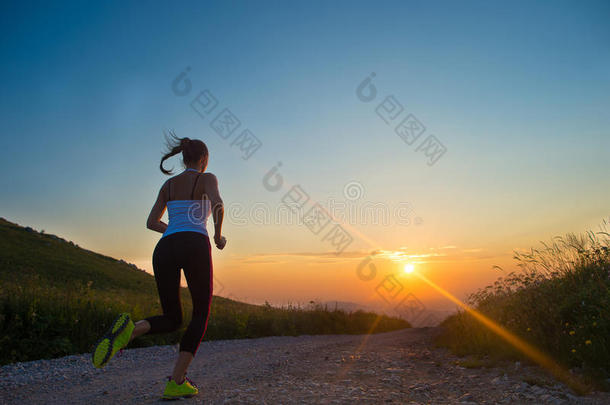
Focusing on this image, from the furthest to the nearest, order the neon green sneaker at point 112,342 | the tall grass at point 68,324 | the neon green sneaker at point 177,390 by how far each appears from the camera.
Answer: the tall grass at point 68,324 → the neon green sneaker at point 177,390 → the neon green sneaker at point 112,342

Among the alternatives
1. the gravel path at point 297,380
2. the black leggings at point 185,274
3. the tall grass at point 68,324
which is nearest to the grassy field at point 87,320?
the tall grass at point 68,324

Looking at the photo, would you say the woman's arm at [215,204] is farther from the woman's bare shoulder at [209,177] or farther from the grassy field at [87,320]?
the grassy field at [87,320]

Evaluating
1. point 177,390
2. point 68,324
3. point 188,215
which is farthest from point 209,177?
point 68,324

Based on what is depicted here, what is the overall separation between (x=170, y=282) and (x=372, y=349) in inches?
218

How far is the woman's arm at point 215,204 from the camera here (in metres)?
4.40

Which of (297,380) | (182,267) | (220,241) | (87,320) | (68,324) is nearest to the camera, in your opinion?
(182,267)

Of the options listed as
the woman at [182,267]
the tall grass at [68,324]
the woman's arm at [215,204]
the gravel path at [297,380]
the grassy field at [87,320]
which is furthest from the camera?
the grassy field at [87,320]

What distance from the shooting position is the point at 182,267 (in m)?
4.21

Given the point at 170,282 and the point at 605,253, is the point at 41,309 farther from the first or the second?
the point at 605,253

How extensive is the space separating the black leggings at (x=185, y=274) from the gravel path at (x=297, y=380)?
787mm

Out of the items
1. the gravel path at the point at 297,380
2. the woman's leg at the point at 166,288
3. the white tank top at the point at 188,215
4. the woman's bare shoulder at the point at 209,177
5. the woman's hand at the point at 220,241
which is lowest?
the gravel path at the point at 297,380

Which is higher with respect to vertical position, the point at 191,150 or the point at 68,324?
the point at 191,150

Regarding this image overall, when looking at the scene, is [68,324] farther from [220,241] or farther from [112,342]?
[220,241]

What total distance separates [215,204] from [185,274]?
819 millimetres
